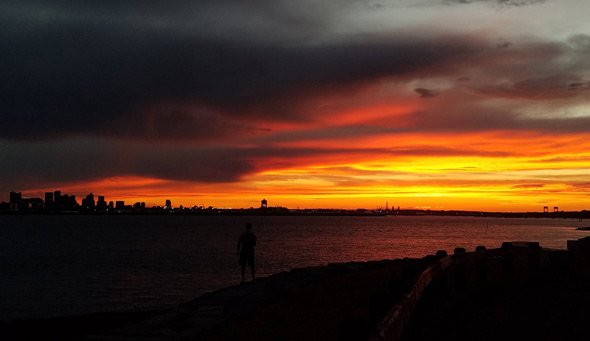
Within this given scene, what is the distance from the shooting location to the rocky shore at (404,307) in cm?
869

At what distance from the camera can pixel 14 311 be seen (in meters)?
32.6

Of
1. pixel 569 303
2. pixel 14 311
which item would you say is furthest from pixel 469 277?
pixel 14 311

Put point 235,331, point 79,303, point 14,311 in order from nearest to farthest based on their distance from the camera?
point 235,331
point 14,311
point 79,303

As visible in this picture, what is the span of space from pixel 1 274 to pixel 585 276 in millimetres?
51348

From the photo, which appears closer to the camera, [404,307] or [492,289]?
[404,307]

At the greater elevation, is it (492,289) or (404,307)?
(404,307)

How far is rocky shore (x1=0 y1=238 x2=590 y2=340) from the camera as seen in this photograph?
8.69 m

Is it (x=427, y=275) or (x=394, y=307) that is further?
(x=427, y=275)

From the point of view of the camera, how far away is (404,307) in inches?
259

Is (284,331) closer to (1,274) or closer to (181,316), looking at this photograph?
(181,316)

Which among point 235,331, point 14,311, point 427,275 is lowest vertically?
point 14,311

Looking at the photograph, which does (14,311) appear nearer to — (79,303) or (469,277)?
(79,303)

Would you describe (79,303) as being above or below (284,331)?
below

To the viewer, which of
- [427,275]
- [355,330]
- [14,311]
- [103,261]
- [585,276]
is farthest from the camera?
[103,261]
